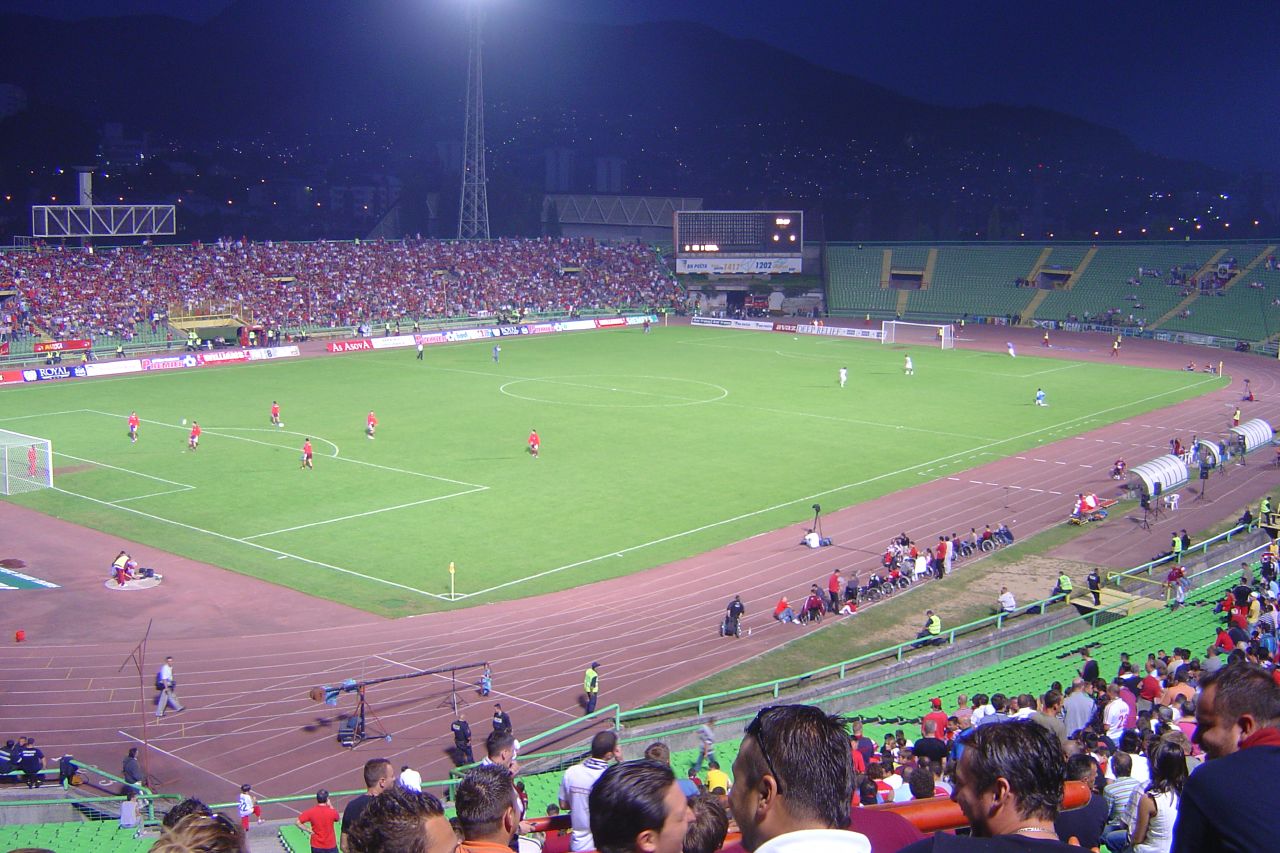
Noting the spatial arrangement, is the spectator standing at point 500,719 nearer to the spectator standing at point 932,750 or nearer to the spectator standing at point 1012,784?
the spectator standing at point 932,750

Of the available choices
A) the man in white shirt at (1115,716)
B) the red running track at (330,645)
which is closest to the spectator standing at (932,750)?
the man in white shirt at (1115,716)

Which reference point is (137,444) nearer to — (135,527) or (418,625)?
(135,527)

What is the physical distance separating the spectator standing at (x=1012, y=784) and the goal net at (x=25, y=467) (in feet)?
139

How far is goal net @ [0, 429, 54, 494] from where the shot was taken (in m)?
40.7

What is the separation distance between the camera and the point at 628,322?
98.5m

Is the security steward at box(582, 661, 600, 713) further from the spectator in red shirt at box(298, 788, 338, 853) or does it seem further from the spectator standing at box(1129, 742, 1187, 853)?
the spectator standing at box(1129, 742, 1187, 853)

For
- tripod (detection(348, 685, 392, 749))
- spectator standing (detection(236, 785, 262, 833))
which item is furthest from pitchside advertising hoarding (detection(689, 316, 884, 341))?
spectator standing (detection(236, 785, 262, 833))

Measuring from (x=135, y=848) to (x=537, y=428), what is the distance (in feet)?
121

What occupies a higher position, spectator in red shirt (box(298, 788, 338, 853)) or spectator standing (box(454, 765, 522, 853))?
spectator standing (box(454, 765, 522, 853))

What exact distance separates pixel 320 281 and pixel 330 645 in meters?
67.3

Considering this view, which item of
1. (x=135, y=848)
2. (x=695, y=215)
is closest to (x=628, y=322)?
(x=695, y=215)

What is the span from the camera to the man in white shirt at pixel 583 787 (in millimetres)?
5961

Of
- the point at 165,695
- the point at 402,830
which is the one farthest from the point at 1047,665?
the point at 402,830

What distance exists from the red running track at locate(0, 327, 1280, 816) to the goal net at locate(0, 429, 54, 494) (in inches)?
102
